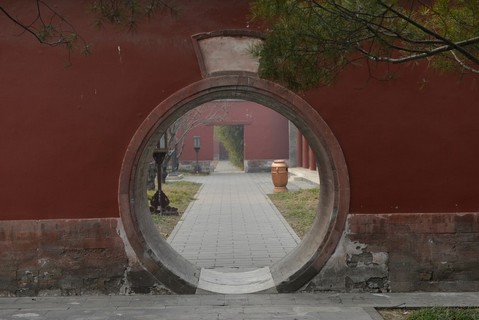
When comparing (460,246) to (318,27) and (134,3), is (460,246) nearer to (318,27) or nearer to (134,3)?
(318,27)

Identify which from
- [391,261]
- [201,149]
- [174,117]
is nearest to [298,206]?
[391,261]

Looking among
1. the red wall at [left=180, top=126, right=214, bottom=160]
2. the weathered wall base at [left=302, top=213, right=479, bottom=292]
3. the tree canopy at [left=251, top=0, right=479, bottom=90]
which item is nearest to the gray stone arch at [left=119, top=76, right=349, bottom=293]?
the weathered wall base at [left=302, top=213, right=479, bottom=292]

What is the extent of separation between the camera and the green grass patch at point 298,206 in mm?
10937

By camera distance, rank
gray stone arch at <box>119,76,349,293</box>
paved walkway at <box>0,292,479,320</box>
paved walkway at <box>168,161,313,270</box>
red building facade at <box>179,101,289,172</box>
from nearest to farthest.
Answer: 1. paved walkway at <box>0,292,479,320</box>
2. gray stone arch at <box>119,76,349,293</box>
3. paved walkway at <box>168,161,313,270</box>
4. red building facade at <box>179,101,289,172</box>

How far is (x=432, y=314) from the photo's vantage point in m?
4.76

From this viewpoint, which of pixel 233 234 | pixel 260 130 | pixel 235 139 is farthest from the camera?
pixel 235 139

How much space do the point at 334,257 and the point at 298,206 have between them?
804 centimetres

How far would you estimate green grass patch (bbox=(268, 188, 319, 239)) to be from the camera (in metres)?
10.9

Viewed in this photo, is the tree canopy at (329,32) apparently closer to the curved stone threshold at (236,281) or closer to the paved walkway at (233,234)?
the curved stone threshold at (236,281)

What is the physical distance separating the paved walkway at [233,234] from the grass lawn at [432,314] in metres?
2.45

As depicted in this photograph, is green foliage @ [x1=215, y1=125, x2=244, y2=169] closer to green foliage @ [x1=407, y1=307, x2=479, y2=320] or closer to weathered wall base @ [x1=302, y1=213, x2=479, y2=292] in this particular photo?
weathered wall base @ [x1=302, y1=213, x2=479, y2=292]

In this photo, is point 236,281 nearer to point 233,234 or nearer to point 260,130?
point 233,234

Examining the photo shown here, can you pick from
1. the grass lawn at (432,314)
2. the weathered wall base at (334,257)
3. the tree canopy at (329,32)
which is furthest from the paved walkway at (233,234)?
the tree canopy at (329,32)

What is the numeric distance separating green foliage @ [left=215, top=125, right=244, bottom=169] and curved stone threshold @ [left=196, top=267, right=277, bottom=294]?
2634cm
